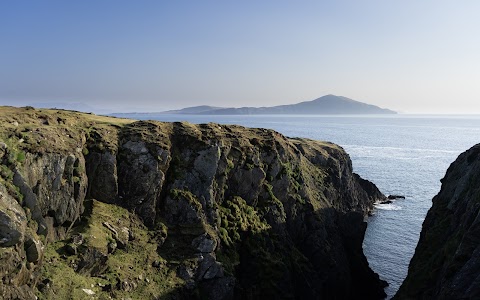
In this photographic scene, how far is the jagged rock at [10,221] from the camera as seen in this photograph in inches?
1198

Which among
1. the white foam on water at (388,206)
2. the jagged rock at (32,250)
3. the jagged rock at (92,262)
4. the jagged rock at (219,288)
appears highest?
the jagged rock at (32,250)

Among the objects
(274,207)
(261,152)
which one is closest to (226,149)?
(261,152)

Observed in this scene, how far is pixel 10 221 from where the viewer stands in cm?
3089

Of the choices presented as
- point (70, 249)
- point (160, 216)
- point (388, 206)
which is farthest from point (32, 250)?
point (388, 206)

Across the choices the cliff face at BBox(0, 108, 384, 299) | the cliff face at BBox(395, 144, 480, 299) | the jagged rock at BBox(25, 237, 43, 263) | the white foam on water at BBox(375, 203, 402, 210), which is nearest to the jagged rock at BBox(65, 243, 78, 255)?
the cliff face at BBox(0, 108, 384, 299)

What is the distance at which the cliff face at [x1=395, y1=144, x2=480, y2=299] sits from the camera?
115 feet

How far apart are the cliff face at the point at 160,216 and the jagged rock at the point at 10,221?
0.10m

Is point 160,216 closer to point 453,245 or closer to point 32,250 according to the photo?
point 32,250

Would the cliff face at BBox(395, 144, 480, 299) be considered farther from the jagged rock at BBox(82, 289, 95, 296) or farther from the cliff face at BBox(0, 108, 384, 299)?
the jagged rock at BBox(82, 289, 95, 296)

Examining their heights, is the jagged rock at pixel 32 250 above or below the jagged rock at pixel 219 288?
above

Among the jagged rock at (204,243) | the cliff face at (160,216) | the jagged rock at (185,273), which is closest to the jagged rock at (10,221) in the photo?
the cliff face at (160,216)

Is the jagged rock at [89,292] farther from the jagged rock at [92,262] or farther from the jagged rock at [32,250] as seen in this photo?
the jagged rock at [32,250]

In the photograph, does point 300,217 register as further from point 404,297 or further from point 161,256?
point 161,256

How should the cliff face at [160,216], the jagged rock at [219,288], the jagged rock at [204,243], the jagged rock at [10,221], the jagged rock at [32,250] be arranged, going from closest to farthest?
the jagged rock at [10,221], the jagged rock at [32,250], the cliff face at [160,216], the jagged rock at [219,288], the jagged rock at [204,243]
